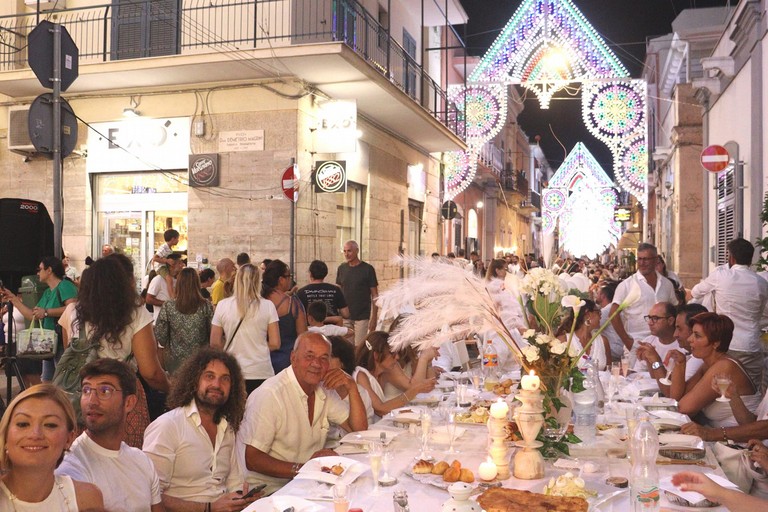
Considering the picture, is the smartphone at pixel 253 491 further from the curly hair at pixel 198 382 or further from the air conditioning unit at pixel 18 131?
the air conditioning unit at pixel 18 131

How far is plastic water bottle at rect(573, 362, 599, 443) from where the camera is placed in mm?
4262

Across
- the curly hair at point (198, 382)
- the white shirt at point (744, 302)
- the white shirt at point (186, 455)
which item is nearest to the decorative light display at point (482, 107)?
the white shirt at point (744, 302)

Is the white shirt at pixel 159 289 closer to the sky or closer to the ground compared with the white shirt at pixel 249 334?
closer to the sky

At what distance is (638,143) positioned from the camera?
49.5ft

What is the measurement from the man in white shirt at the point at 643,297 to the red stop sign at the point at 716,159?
4.03 meters

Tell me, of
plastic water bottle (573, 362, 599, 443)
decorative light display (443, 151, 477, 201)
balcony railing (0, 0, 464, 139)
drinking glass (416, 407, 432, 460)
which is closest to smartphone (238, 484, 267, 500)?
drinking glass (416, 407, 432, 460)

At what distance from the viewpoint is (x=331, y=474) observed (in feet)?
11.3

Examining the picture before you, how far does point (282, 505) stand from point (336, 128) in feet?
33.1

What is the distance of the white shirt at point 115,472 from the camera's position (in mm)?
3100

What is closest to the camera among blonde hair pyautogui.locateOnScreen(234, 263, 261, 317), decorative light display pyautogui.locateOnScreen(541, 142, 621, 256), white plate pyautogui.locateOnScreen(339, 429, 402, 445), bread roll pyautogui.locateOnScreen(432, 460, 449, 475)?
bread roll pyautogui.locateOnScreen(432, 460, 449, 475)

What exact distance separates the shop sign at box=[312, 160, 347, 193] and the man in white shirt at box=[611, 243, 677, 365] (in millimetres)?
5312

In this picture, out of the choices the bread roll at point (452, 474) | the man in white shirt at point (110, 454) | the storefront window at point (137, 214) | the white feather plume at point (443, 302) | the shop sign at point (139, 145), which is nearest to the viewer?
the man in white shirt at point (110, 454)

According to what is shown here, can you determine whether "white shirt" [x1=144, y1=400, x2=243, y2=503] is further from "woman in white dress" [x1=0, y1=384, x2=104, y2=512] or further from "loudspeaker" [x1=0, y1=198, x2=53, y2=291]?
"loudspeaker" [x1=0, y1=198, x2=53, y2=291]

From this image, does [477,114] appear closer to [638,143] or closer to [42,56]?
[638,143]
